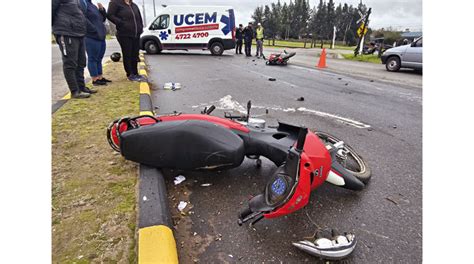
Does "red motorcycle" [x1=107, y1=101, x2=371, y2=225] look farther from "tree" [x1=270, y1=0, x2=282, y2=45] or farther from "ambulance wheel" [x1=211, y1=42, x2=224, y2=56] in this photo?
"tree" [x1=270, y1=0, x2=282, y2=45]

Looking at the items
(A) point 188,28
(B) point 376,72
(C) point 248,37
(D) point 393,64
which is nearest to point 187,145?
(B) point 376,72

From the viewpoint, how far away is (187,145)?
2.30 metres

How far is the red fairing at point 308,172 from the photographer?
1.77 m

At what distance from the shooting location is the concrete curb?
158cm

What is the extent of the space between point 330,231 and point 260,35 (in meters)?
17.9

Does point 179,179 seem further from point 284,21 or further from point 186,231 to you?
point 284,21

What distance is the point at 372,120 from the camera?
4.86 m

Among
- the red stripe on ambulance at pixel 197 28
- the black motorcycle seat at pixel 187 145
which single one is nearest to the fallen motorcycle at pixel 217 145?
the black motorcycle seat at pixel 187 145

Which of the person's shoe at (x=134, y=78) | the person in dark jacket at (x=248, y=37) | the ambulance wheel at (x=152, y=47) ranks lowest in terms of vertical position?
the person's shoe at (x=134, y=78)

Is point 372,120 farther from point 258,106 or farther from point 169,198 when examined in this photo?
point 169,198

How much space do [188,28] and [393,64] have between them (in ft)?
36.8

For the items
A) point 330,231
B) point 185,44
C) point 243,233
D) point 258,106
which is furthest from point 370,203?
point 185,44

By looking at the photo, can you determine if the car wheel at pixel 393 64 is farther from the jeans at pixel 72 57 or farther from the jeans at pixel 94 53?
the jeans at pixel 72 57

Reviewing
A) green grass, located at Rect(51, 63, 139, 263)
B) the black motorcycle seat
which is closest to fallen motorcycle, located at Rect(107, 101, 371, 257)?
the black motorcycle seat
